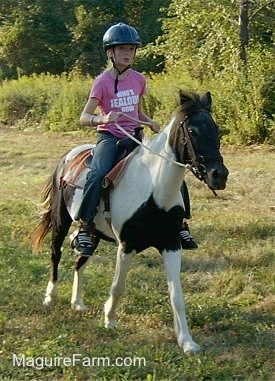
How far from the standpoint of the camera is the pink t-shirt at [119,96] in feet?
15.6

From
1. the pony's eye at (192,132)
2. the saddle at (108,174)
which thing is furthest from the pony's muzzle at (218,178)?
the saddle at (108,174)

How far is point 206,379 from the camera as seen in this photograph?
3908 millimetres

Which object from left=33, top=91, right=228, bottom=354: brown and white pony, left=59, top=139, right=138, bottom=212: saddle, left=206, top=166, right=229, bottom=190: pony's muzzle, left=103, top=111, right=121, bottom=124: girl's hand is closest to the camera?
left=206, top=166, right=229, bottom=190: pony's muzzle

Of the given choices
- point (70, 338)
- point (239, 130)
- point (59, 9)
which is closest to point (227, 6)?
point (239, 130)

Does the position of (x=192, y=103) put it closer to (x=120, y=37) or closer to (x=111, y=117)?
(x=111, y=117)

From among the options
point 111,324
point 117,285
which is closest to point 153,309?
point 111,324

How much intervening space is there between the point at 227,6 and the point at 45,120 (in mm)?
6496

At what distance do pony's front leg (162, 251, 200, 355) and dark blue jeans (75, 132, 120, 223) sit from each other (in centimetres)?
63

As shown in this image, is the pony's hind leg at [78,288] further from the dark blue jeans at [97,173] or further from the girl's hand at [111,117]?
the girl's hand at [111,117]

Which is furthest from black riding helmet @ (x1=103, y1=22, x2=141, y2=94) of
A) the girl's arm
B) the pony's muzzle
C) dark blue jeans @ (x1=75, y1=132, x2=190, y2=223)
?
the pony's muzzle

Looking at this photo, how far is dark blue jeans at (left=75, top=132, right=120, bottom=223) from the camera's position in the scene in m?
4.65

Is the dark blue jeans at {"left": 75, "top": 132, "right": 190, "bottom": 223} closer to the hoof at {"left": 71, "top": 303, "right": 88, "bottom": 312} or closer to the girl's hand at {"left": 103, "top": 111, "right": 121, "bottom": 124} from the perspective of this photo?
the girl's hand at {"left": 103, "top": 111, "right": 121, "bottom": 124}

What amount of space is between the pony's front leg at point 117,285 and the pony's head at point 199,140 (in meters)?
0.82

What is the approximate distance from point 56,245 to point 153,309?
0.98 meters
